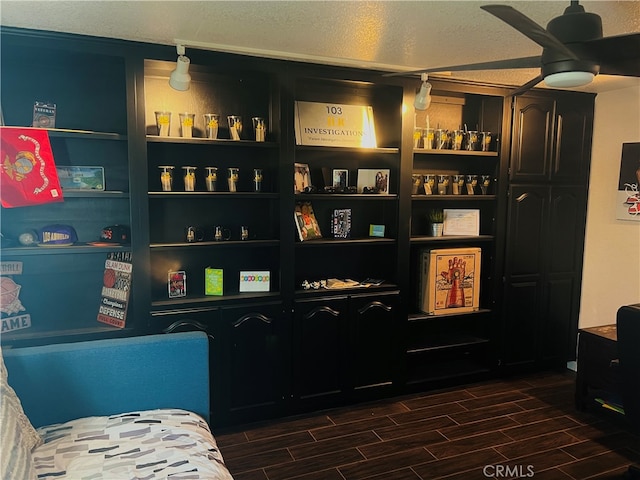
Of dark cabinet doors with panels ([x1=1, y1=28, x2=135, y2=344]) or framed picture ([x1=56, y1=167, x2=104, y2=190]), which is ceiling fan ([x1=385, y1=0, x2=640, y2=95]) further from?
framed picture ([x1=56, y1=167, x2=104, y2=190])

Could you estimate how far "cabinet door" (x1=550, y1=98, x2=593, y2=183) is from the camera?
372cm

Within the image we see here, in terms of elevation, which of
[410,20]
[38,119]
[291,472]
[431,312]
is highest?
[410,20]

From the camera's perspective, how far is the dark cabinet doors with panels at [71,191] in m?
2.59

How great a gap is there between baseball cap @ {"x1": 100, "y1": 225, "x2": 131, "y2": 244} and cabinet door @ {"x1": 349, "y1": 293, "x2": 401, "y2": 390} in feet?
4.95

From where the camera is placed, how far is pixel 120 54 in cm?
258

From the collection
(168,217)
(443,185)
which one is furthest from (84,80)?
(443,185)

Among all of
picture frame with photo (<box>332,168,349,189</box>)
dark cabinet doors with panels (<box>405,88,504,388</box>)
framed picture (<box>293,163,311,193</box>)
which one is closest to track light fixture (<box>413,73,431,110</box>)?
dark cabinet doors with panels (<box>405,88,504,388</box>)

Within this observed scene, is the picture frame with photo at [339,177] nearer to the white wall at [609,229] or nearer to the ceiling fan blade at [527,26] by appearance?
the ceiling fan blade at [527,26]

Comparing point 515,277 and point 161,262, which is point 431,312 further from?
point 161,262

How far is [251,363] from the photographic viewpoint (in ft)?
9.89

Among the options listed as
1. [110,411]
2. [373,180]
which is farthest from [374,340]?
[110,411]

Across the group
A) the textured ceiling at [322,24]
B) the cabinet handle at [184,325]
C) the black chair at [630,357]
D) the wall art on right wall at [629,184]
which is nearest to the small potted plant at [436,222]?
the textured ceiling at [322,24]

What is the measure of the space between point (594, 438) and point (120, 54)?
3.63 m

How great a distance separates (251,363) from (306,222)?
39.7 inches
